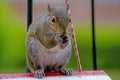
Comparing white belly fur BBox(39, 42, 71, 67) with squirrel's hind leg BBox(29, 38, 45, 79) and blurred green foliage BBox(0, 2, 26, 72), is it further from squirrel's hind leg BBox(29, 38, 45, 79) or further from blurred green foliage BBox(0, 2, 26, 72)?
blurred green foliage BBox(0, 2, 26, 72)

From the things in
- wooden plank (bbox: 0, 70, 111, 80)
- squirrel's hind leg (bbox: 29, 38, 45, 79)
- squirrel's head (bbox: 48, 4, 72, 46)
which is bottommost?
wooden plank (bbox: 0, 70, 111, 80)

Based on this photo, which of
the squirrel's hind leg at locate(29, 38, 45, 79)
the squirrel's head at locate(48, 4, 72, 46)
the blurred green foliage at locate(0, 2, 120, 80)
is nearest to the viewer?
the squirrel's head at locate(48, 4, 72, 46)

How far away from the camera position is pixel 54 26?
1475 millimetres

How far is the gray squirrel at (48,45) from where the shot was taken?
1.47 metres

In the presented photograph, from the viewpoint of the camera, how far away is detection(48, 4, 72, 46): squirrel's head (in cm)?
142

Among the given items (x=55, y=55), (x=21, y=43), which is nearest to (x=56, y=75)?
(x=55, y=55)

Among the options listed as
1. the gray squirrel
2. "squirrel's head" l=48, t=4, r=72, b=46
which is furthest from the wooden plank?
"squirrel's head" l=48, t=4, r=72, b=46

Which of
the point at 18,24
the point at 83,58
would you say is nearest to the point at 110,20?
the point at 83,58

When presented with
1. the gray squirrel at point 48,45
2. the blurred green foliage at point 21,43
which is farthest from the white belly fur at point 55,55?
the blurred green foliage at point 21,43

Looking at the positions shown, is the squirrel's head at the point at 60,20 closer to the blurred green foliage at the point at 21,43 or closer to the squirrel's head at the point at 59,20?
the squirrel's head at the point at 59,20

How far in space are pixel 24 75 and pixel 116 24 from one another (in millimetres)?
1808

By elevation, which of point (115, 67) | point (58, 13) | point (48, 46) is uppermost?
point (58, 13)

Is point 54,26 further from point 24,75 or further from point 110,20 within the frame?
point 110,20

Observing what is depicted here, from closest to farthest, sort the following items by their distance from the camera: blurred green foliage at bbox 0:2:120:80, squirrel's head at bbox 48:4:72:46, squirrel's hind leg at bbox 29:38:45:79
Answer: squirrel's head at bbox 48:4:72:46, squirrel's hind leg at bbox 29:38:45:79, blurred green foliage at bbox 0:2:120:80
